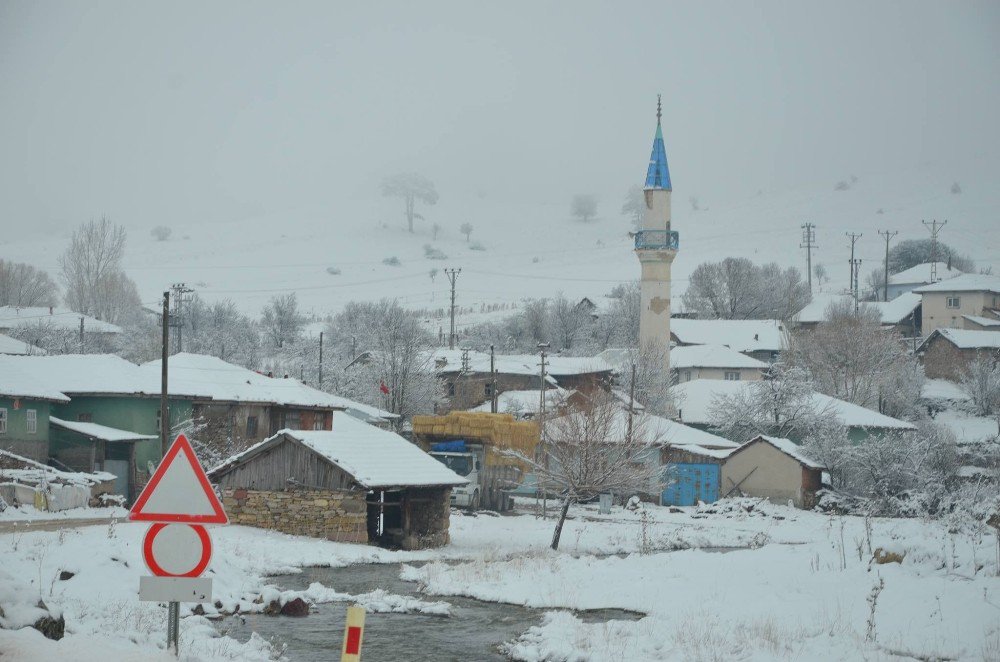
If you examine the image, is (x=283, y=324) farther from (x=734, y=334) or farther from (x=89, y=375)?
(x=89, y=375)

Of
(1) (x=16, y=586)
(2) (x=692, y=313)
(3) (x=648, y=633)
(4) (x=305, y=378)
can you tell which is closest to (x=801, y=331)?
(2) (x=692, y=313)

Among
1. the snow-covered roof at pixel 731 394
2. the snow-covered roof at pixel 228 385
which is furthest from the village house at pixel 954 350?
the snow-covered roof at pixel 228 385

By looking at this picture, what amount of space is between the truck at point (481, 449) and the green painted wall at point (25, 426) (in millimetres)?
15153

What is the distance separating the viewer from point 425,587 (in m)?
24.8

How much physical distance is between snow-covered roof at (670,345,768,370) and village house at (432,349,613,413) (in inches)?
265

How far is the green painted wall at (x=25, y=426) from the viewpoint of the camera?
4050 centimetres

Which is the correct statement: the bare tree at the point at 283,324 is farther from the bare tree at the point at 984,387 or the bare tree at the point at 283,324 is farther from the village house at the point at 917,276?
the village house at the point at 917,276

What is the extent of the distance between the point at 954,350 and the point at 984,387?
33.4 ft

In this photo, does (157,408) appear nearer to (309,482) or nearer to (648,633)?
(309,482)

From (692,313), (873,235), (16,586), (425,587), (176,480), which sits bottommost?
(425,587)

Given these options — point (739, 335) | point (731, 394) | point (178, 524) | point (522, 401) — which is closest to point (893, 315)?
point (739, 335)

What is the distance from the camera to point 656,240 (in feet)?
268

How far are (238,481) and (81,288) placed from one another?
80.5m

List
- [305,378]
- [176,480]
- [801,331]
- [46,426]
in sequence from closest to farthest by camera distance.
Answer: [176,480]
[46,426]
[305,378]
[801,331]
